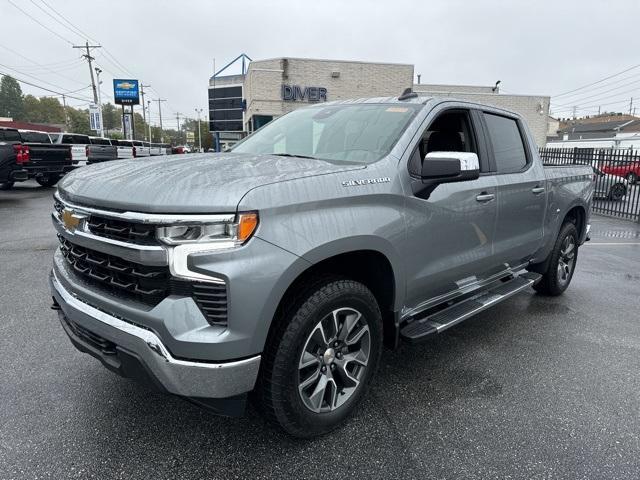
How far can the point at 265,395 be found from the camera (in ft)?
7.55

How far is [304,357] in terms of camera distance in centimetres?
241

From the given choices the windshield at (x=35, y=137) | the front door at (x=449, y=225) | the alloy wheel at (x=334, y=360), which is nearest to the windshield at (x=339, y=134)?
the front door at (x=449, y=225)

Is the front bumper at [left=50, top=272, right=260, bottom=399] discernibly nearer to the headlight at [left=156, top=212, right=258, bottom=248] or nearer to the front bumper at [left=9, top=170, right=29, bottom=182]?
the headlight at [left=156, top=212, right=258, bottom=248]

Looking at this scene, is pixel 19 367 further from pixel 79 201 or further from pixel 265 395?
pixel 265 395

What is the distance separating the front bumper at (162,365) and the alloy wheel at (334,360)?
374 millimetres

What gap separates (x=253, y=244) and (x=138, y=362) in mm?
758

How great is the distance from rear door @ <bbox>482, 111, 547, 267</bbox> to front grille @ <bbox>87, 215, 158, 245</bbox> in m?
2.72

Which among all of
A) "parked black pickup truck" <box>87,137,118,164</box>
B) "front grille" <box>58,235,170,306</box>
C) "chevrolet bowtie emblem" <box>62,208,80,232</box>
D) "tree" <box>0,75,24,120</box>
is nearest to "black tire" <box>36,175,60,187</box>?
"parked black pickup truck" <box>87,137,118,164</box>

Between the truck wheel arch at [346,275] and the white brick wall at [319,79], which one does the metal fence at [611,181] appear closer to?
the truck wheel arch at [346,275]

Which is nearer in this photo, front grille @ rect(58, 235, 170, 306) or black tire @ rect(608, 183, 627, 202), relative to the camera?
front grille @ rect(58, 235, 170, 306)

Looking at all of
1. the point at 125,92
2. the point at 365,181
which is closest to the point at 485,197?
the point at 365,181

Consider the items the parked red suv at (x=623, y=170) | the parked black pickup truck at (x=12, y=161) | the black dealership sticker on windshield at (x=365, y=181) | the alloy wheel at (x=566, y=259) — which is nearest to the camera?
the black dealership sticker on windshield at (x=365, y=181)

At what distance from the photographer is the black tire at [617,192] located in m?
14.3

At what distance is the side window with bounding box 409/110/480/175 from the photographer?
3.47m
